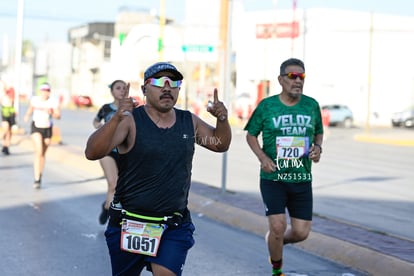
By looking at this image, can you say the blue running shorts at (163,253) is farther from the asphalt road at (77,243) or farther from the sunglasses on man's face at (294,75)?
the asphalt road at (77,243)

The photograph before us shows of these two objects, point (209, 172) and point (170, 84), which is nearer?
point (170, 84)

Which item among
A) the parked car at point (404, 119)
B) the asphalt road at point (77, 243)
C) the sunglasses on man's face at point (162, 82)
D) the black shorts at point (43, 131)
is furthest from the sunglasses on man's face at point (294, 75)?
the parked car at point (404, 119)

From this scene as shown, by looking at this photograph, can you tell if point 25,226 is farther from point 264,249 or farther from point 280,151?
point 280,151

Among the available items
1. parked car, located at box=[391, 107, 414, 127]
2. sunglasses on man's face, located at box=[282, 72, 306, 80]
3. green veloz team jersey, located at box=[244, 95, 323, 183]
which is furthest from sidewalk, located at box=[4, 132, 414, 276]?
parked car, located at box=[391, 107, 414, 127]

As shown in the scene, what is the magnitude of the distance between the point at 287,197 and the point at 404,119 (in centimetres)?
Result: 4812

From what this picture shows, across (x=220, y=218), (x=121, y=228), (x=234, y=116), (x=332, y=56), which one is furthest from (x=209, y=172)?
(x=332, y=56)

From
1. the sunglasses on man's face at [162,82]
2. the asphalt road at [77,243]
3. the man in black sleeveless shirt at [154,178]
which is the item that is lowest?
the asphalt road at [77,243]

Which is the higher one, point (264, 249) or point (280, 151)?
point (280, 151)

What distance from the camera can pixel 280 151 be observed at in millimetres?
7043

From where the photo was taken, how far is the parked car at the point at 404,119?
A: 53.3 meters

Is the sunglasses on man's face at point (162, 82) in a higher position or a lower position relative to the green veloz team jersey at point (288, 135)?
higher

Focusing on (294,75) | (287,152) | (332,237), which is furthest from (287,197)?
(332,237)

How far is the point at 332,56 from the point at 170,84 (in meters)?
52.2

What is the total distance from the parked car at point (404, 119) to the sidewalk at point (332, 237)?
136 ft
